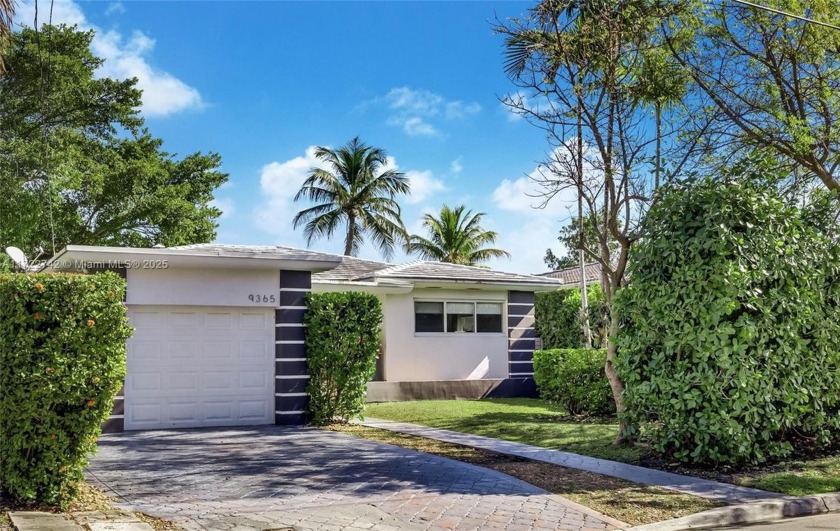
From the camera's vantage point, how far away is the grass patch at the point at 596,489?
765 cm

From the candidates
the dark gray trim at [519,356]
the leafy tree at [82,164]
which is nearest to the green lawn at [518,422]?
the dark gray trim at [519,356]

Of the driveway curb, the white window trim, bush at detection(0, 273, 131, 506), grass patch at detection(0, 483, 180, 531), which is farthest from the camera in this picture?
the white window trim

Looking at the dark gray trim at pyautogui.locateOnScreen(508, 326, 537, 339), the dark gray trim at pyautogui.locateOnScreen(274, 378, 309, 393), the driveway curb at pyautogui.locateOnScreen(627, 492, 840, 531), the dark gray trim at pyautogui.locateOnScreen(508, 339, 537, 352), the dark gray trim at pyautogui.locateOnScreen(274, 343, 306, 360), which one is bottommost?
the driveway curb at pyautogui.locateOnScreen(627, 492, 840, 531)

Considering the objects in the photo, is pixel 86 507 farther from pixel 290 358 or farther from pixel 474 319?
pixel 474 319

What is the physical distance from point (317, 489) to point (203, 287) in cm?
695

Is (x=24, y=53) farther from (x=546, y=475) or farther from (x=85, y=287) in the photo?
(x=546, y=475)

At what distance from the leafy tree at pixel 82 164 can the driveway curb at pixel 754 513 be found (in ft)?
73.1

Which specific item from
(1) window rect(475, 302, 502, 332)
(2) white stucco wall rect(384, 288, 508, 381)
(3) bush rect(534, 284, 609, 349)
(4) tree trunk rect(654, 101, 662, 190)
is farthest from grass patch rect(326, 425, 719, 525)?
(3) bush rect(534, 284, 609, 349)

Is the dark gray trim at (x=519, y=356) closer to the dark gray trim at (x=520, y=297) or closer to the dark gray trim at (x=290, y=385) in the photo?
the dark gray trim at (x=520, y=297)

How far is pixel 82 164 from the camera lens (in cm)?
2716

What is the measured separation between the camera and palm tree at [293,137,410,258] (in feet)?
119

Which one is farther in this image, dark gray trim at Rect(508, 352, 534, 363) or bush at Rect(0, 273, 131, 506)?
dark gray trim at Rect(508, 352, 534, 363)

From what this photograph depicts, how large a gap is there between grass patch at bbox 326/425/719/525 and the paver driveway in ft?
0.94

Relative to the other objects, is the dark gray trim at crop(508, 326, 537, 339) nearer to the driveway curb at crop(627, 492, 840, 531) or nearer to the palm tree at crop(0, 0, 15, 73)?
the driveway curb at crop(627, 492, 840, 531)
